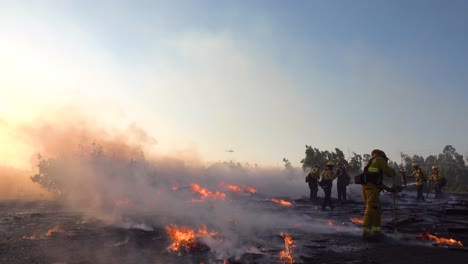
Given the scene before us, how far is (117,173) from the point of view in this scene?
3266cm

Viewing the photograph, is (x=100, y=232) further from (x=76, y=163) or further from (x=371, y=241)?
(x=76, y=163)

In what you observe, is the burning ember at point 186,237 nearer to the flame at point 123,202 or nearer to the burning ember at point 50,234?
the burning ember at point 50,234

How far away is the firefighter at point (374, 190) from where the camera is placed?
9.19 m

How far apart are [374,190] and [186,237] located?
17.4 ft

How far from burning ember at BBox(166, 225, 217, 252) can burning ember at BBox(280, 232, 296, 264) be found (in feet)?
6.66

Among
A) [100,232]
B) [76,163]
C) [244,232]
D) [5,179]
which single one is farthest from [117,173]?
[5,179]

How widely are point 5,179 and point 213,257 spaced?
179792mm

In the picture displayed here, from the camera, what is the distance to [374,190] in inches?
373

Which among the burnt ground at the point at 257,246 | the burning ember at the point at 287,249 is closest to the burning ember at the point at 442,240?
the burnt ground at the point at 257,246

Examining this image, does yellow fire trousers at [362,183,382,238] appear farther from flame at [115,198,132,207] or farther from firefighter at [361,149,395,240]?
flame at [115,198,132,207]

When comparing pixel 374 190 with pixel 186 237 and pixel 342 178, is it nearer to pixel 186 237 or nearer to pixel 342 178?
pixel 186 237

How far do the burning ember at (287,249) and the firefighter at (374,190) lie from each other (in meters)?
2.05

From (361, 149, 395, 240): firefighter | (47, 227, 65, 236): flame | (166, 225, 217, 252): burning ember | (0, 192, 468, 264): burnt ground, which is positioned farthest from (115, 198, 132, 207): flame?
(361, 149, 395, 240): firefighter

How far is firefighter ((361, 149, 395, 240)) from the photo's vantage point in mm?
9188
